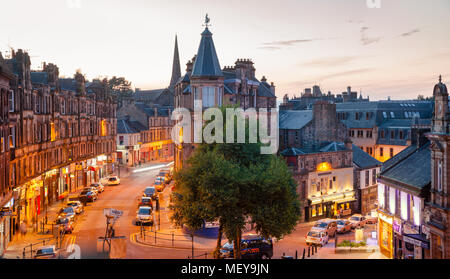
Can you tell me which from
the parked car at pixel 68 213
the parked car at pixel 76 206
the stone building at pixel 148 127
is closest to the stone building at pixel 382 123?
the stone building at pixel 148 127

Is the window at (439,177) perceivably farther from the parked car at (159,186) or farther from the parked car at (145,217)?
the parked car at (159,186)

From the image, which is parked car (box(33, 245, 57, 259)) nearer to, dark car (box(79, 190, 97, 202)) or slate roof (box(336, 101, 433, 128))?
dark car (box(79, 190, 97, 202))

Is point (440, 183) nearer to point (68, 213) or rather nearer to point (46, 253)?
point (46, 253)

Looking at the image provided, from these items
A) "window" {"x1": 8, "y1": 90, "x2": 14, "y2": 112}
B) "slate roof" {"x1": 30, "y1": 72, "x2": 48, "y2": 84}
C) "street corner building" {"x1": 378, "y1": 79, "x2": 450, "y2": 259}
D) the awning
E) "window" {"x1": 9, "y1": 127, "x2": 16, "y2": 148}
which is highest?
"slate roof" {"x1": 30, "y1": 72, "x2": 48, "y2": 84}

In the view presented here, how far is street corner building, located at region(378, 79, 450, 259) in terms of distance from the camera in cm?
2538

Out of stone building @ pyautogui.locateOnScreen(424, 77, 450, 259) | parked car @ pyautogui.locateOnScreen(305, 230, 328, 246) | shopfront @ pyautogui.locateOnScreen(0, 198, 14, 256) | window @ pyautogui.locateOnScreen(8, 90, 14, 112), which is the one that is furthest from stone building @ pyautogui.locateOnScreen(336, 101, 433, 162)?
shopfront @ pyautogui.locateOnScreen(0, 198, 14, 256)

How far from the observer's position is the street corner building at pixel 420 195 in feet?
83.3

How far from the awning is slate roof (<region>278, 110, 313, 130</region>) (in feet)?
90.4

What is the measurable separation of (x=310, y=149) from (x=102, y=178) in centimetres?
3502

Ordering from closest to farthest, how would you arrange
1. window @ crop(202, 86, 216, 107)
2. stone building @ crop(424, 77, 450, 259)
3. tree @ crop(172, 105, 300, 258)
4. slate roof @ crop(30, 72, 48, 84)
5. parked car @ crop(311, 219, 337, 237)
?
stone building @ crop(424, 77, 450, 259) → tree @ crop(172, 105, 300, 258) → parked car @ crop(311, 219, 337, 237) → window @ crop(202, 86, 216, 107) → slate roof @ crop(30, 72, 48, 84)

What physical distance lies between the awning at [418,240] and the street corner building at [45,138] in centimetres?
2876

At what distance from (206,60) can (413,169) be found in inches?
1056

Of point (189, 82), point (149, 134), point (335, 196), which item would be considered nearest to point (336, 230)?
point (335, 196)
